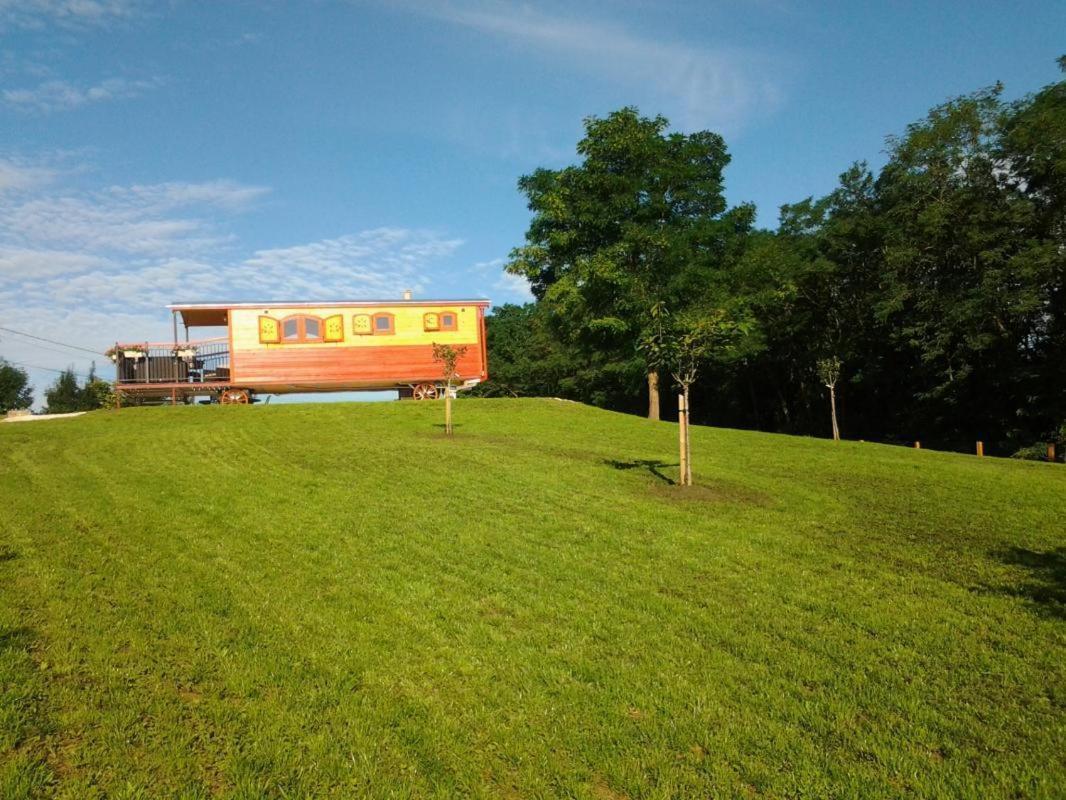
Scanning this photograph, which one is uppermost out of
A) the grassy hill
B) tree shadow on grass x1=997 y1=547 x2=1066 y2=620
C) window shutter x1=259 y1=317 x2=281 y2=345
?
window shutter x1=259 y1=317 x2=281 y2=345

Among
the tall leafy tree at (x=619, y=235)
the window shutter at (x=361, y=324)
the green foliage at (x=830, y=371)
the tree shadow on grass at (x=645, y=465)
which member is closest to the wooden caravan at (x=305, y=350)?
the window shutter at (x=361, y=324)

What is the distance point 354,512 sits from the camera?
9359 mm

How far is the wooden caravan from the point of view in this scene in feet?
83.9

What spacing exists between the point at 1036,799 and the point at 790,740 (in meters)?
1.17

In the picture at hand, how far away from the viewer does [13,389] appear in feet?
250

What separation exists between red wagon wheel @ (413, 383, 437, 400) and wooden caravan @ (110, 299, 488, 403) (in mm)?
444

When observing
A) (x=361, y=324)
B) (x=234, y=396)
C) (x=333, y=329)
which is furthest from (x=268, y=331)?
(x=361, y=324)

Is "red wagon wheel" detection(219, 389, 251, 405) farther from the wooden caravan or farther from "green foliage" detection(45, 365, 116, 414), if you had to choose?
"green foliage" detection(45, 365, 116, 414)

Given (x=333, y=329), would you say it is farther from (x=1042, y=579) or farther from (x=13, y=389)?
(x=13, y=389)

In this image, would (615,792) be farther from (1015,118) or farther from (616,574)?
(1015,118)

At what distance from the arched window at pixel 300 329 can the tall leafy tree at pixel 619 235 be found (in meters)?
8.83

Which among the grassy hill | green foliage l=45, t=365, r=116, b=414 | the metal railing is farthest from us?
green foliage l=45, t=365, r=116, b=414

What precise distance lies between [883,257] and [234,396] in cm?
3301

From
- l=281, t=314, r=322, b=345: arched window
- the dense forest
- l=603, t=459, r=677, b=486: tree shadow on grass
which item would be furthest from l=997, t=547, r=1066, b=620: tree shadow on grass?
l=281, t=314, r=322, b=345: arched window
